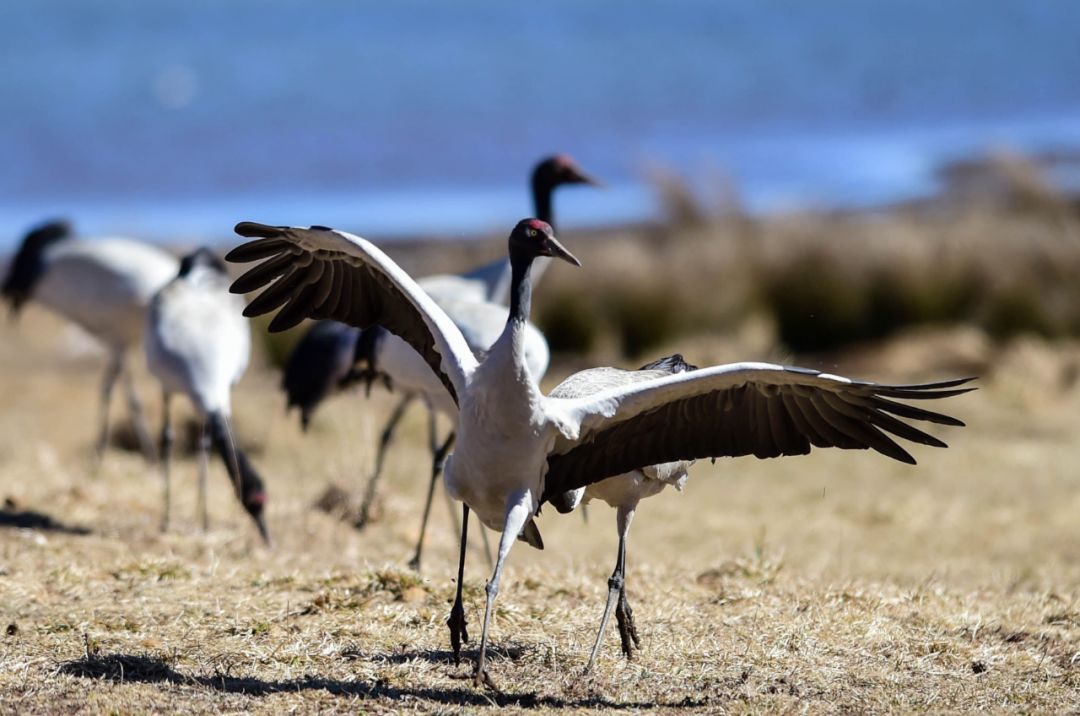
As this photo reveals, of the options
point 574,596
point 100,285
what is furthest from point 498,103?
point 574,596

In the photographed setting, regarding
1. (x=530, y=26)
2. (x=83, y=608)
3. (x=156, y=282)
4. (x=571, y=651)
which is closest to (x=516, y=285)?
(x=571, y=651)

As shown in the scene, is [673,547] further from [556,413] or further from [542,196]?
[556,413]

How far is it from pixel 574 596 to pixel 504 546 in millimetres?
1238

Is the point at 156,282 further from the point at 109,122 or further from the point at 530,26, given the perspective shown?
the point at 530,26

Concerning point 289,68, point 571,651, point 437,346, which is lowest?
point 571,651

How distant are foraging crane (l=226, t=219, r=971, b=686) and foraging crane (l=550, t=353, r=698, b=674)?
175mm

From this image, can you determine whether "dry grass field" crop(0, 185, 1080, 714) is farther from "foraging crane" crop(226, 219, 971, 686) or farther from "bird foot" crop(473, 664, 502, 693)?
"foraging crane" crop(226, 219, 971, 686)

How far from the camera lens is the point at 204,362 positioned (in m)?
7.71

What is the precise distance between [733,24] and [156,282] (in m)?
22.4

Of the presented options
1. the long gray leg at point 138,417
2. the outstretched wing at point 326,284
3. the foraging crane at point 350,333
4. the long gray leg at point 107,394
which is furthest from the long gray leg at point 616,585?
the long gray leg at point 138,417

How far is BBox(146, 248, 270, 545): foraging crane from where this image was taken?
7.51 meters

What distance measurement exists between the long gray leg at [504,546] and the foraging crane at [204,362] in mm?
3005

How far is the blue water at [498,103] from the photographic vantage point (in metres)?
18.7

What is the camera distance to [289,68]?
85.4ft
